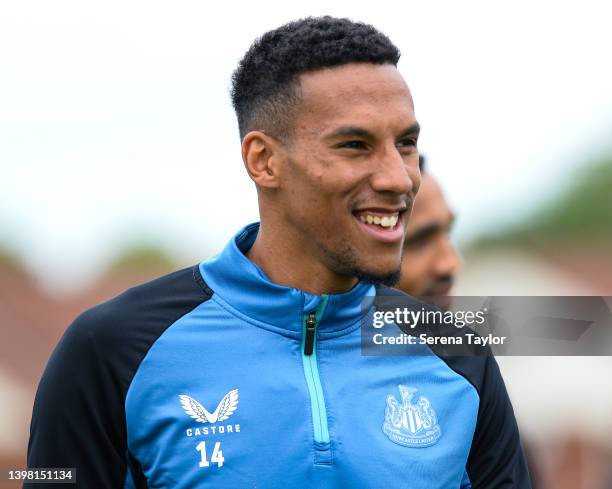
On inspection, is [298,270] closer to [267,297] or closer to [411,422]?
[267,297]

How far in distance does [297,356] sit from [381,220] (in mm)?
421

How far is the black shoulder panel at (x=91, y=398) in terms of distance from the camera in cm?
289

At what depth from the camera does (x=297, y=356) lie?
3.04 m

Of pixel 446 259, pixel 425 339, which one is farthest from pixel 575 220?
pixel 425 339

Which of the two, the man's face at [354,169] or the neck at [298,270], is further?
the neck at [298,270]

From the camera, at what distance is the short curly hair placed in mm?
3174

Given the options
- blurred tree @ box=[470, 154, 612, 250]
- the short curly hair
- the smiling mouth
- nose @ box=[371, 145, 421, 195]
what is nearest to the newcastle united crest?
the smiling mouth

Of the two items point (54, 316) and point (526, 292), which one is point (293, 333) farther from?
point (526, 292)

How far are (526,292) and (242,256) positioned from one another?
6263 millimetres

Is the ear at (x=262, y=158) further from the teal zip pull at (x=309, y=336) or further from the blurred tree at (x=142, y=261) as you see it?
the blurred tree at (x=142, y=261)

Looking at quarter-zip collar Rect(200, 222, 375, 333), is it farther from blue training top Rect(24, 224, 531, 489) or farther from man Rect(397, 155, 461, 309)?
man Rect(397, 155, 461, 309)

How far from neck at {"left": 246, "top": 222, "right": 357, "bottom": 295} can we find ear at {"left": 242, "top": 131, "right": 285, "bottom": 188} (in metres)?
0.16

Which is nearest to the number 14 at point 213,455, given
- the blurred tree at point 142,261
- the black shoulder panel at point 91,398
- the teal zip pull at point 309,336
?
the black shoulder panel at point 91,398

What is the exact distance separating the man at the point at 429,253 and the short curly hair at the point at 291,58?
158 cm
